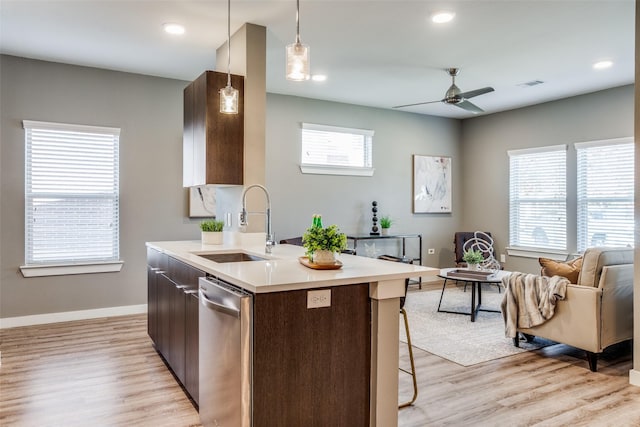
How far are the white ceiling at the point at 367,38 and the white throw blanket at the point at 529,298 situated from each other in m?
2.15

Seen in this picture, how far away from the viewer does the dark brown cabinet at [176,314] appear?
2.69m

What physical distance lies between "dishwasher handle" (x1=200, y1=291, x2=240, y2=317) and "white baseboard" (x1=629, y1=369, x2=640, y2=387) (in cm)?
293

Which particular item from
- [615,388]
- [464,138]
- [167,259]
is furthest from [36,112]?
[464,138]

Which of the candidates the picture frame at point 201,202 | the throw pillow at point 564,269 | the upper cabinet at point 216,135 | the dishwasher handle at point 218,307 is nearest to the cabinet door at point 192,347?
the dishwasher handle at point 218,307

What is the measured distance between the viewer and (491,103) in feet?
21.4

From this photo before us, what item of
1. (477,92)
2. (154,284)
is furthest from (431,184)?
(154,284)

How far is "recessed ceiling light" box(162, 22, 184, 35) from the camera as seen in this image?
146 inches

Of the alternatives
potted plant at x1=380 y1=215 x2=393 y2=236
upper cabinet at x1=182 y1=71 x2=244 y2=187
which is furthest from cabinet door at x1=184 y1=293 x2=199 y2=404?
potted plant at x1=380 y1=215 x2=393 y2=236

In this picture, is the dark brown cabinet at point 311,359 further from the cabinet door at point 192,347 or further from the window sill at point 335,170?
the window sill at point 335,170

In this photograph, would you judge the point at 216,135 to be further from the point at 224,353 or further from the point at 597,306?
the point at 597,306

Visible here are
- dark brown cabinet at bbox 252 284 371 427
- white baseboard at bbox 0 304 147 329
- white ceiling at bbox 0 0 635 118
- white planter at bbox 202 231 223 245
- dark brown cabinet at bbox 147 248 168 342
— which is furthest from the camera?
white baseboard at bbox 0 304 147 329

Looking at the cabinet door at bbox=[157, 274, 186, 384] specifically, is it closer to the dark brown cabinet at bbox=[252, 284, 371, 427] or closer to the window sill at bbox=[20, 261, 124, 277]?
the dark brown cabinet at bbox=[252, 284, 371, 427]

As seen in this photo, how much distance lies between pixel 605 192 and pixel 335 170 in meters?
3.55

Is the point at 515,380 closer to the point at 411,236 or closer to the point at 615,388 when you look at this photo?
the point at 615,388
